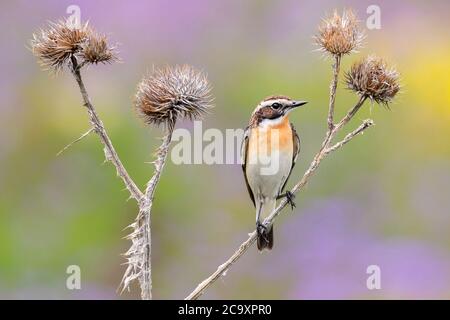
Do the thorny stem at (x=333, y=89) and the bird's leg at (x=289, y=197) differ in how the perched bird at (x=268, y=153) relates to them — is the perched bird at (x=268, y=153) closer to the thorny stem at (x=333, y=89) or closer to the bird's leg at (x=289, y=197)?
the bird's leg at (x=289, y=197)

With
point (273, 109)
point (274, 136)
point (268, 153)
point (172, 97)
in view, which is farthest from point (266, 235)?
point (172, 97)

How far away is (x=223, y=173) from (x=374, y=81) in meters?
4.38

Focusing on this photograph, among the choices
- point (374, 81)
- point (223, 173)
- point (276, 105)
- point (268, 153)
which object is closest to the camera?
point (374, 81)

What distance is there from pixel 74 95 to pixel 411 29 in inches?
174

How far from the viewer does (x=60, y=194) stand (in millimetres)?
9227

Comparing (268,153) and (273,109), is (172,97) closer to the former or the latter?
(273,109)

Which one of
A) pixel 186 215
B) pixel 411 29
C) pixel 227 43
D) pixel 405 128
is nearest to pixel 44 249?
pixel 186 215

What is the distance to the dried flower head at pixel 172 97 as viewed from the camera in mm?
5449

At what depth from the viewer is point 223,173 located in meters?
9.53

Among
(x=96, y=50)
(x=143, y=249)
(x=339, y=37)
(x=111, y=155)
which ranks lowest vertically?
(x=143, y=249)

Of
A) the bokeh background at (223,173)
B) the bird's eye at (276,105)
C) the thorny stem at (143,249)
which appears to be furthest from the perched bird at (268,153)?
the thorny stem at (143,249)

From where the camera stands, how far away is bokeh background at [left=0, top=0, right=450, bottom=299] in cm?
870

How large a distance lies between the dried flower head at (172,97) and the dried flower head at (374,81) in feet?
3.24

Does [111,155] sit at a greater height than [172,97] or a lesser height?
lesser
